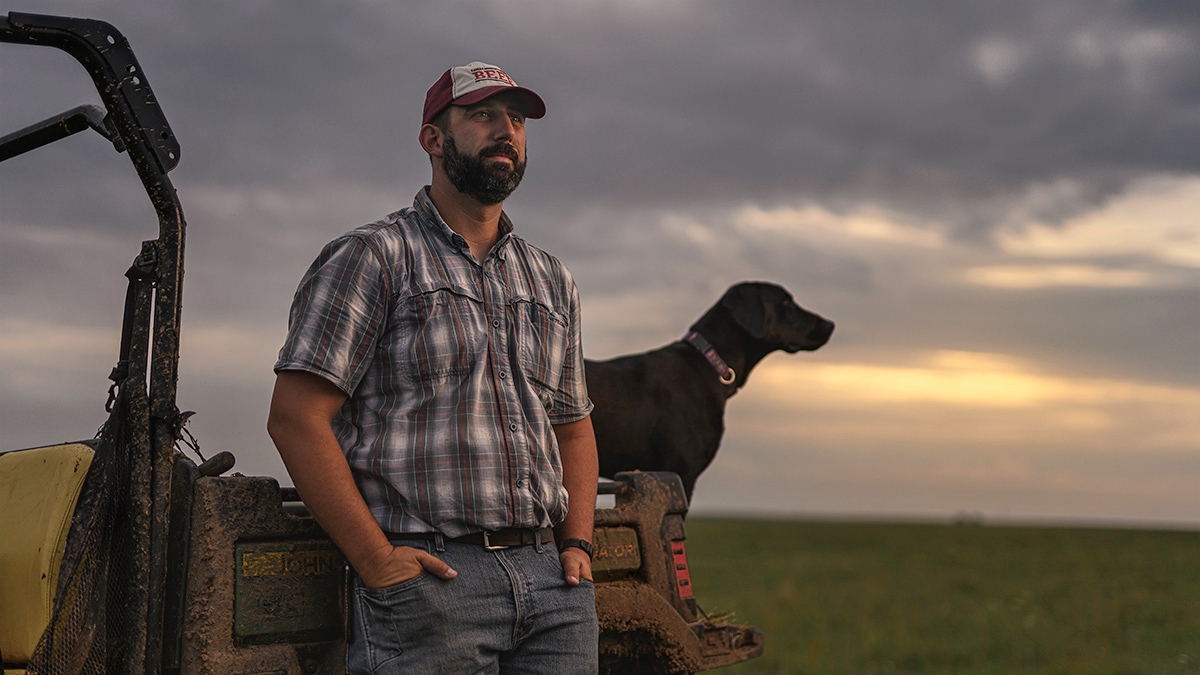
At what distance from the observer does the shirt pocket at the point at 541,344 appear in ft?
10.8

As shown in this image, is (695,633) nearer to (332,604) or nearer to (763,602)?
(332,604)

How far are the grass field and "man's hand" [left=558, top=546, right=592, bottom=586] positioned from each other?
1.53m

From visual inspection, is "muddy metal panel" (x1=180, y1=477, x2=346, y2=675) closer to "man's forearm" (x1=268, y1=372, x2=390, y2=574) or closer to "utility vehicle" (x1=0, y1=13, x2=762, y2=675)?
"utility vehicle" (x1=0, y1=13, x2=762, y2=675)

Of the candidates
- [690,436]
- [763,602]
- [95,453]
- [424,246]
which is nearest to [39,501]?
[95,453]

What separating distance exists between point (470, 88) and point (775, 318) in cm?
438

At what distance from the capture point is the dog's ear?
7.11 m

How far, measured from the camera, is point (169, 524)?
3.21m

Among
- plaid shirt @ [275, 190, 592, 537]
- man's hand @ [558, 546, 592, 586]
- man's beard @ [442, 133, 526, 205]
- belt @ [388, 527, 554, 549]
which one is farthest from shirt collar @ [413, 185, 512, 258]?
man's hand @ [558, 546, 592, 586]

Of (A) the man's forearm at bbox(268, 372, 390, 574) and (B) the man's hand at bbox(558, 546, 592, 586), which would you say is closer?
(A) the man's forearm at bbox(268, 372, 390, 574)

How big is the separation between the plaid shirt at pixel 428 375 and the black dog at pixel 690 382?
3.12 m

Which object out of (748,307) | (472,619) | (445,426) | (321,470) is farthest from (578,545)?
(748,307)

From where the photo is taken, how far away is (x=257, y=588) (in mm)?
3301

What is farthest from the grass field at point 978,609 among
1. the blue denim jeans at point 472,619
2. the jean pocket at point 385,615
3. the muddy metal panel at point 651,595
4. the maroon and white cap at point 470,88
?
the maroon and white cap at point 470,88

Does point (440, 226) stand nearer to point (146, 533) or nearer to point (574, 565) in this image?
point (574, 565)
